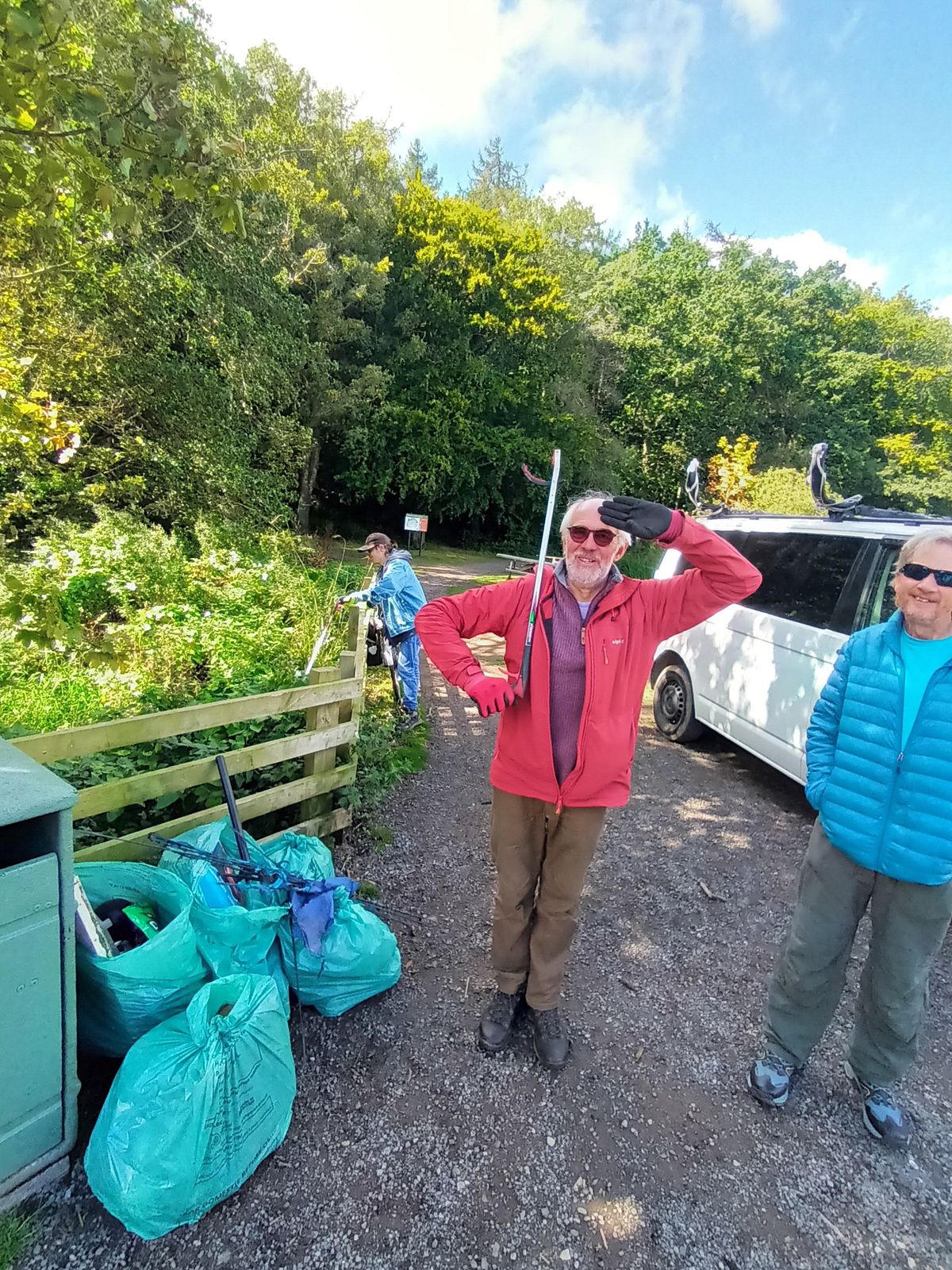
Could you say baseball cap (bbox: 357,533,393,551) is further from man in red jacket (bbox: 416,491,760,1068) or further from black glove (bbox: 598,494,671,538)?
black glove (bbox: 598,494,671,538)

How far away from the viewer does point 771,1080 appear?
8.00 ft

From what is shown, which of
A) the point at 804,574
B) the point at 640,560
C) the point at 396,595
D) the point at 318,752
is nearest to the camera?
the point at 318,752

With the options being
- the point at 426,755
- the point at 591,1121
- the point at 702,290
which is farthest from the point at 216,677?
the point at 702,290

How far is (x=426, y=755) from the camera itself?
18.5 ft

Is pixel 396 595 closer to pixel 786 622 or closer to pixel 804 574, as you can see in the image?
pixel 786 622

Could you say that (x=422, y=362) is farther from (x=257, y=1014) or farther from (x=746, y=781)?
(x=257, y=1014)

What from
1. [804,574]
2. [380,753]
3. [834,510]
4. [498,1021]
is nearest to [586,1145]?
[498,1021]

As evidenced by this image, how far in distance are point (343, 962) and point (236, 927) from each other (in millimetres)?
489

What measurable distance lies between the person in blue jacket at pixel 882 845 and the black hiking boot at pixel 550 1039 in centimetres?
74

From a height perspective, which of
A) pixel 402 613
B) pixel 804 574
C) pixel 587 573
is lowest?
pixel 402 613

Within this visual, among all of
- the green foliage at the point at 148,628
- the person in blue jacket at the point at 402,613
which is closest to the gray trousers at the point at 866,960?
the green foliage at the point at 148,628

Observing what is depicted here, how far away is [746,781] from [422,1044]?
3.99 metres

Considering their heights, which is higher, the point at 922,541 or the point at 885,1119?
the point at 922,541

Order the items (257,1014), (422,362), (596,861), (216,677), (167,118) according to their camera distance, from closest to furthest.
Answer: (257,1014) < (167,118) < (596,861) < (216,677) < (422,362)
